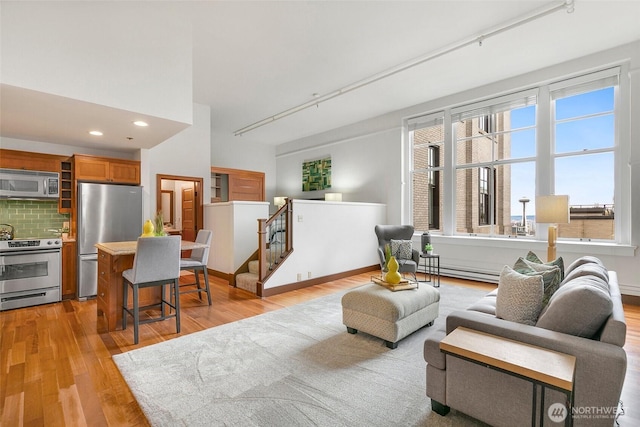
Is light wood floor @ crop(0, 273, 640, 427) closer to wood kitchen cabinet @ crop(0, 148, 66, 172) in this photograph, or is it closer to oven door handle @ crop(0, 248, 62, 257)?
oven door handle @ crop(0, 248, 62, 257)

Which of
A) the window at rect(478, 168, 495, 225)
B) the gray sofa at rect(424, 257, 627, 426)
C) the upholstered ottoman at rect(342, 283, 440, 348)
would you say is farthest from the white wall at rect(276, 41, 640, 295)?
the gray sofa at rect(424, 257, 627, 426)

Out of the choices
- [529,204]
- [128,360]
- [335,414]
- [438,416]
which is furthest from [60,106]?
[529,204]

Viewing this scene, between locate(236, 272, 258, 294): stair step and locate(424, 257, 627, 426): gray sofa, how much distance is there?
11.0 feet

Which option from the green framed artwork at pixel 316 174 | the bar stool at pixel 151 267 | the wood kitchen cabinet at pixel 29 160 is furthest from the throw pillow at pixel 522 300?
the green framed artwork at pixel 316 174

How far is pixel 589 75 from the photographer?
179 inches

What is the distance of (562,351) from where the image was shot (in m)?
1.53

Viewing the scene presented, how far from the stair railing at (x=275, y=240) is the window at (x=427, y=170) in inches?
124

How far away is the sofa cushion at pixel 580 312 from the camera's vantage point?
158 cm

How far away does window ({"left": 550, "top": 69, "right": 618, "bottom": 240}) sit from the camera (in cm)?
447

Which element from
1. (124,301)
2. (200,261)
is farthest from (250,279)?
(124,301)

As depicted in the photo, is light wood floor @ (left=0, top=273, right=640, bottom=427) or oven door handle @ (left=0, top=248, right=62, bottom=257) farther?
oven door handle @ (left=0, top=248, right=62, bottom=257)

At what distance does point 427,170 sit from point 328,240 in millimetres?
2774

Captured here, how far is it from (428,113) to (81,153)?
6.56 m

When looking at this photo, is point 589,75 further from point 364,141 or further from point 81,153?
point 81,153
